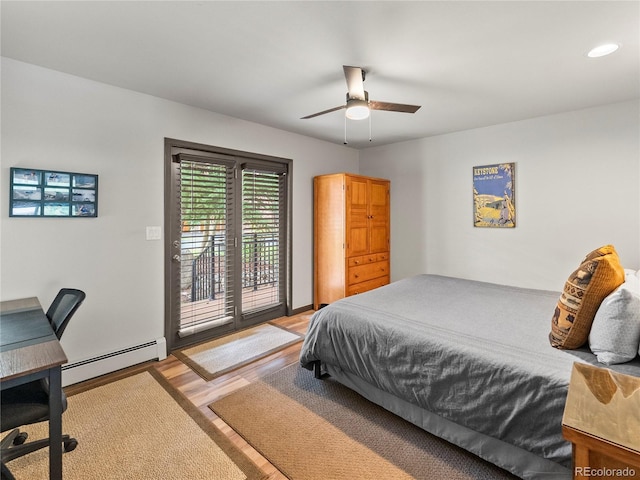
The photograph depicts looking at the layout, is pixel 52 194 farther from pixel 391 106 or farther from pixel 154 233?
pixel 391 106

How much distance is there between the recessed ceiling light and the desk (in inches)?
141

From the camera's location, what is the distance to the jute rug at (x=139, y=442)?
168 cm

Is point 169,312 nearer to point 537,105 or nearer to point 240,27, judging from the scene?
point 240,27

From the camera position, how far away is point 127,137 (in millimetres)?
2783

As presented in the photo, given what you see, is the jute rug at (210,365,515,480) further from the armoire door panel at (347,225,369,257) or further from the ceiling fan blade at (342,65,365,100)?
the ceiling fan blade at (342,65,365,100)

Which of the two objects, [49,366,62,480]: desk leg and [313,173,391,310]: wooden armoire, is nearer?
[49,366,62,480]: desk leg

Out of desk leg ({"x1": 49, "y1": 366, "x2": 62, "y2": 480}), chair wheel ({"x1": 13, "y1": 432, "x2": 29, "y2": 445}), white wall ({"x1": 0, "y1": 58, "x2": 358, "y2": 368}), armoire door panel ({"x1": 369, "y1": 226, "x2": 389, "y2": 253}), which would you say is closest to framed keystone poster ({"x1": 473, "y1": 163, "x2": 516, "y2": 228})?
armoire door panel ({"x1": 369, "y1": 226, "x2": 389, "y2": 253})

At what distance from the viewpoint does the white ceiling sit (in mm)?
1727

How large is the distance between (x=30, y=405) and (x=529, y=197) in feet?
15.0

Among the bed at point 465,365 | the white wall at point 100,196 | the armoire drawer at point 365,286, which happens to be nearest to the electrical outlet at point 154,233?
A: the white wall at point 100,196

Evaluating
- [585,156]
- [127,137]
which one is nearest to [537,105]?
[585,156]

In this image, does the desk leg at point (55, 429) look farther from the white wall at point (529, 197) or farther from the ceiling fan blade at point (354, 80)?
the white wall at point (529, 197)

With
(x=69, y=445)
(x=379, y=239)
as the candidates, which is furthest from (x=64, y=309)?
(x=379, y=239)

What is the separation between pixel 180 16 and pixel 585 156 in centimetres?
393
